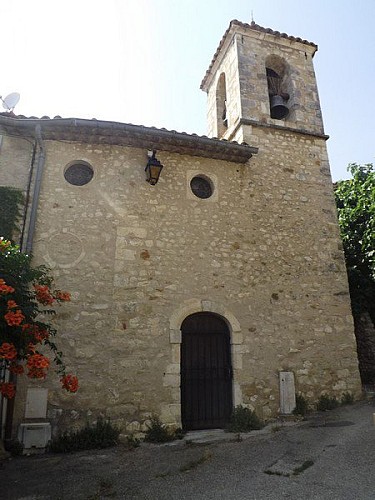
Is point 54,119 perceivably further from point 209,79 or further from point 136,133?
point 209,79

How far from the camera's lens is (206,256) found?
6.50m

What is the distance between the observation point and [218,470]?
155 inches

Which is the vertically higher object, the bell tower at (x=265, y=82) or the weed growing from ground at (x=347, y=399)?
the bell tower at (x=265, y=82)

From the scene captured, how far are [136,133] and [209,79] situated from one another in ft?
16.8

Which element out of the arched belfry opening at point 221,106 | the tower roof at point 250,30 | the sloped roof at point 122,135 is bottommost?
the sloped roof at point 122,135

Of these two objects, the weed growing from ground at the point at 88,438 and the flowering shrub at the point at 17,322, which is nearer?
the flowering shrub at the point at 17,322

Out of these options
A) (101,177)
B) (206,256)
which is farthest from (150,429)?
(101,177)

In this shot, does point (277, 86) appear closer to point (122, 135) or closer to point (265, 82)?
point (265, 82)

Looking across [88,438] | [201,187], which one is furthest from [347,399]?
[201,187]

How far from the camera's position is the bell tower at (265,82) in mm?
8014

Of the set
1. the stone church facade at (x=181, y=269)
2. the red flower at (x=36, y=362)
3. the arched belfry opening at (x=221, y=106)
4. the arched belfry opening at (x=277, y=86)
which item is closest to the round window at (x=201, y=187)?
the stone church facade at (x=181, y=269)

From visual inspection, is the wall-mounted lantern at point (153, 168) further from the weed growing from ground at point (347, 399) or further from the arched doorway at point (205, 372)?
the weed growing from ground at point (347, 399)

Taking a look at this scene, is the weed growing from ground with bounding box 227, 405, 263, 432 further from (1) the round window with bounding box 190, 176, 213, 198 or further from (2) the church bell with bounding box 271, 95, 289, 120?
(2) the church bell with bounding box 271, 95, 289, 120

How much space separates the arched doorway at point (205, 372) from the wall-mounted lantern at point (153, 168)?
2.68 meters
